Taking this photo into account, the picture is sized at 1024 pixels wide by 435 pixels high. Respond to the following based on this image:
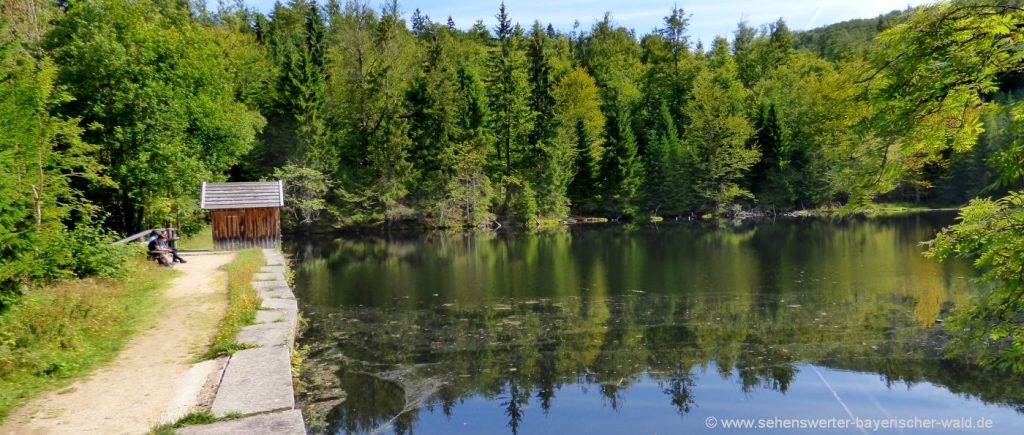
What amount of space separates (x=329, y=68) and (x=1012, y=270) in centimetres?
4764

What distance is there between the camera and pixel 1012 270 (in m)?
5.77

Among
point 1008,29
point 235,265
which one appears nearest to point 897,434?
point 1008,29

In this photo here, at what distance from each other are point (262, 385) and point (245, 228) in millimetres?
19730

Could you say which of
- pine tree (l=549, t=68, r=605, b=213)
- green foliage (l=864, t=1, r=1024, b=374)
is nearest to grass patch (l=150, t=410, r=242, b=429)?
green foliage (l=864, t=1, r=1024, b=374)

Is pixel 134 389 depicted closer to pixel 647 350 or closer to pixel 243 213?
pixel 647 350

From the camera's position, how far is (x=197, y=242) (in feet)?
95.7

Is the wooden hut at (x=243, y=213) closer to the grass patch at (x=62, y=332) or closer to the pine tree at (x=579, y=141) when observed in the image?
the grass patch at (x=62, y=332)

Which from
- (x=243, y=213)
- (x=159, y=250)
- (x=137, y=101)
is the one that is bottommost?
(x=159, y=250)

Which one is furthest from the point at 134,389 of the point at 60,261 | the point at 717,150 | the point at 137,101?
the point at 717,150

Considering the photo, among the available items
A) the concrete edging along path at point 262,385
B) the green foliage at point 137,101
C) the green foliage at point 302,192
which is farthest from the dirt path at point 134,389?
the green foliage at point 302,192

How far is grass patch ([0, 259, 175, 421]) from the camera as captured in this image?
26.9 feet

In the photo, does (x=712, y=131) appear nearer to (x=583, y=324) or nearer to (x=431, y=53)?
(x=431, y=53)

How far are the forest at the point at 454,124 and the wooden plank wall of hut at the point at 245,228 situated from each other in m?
2.54

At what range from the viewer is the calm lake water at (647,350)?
9.40 m
